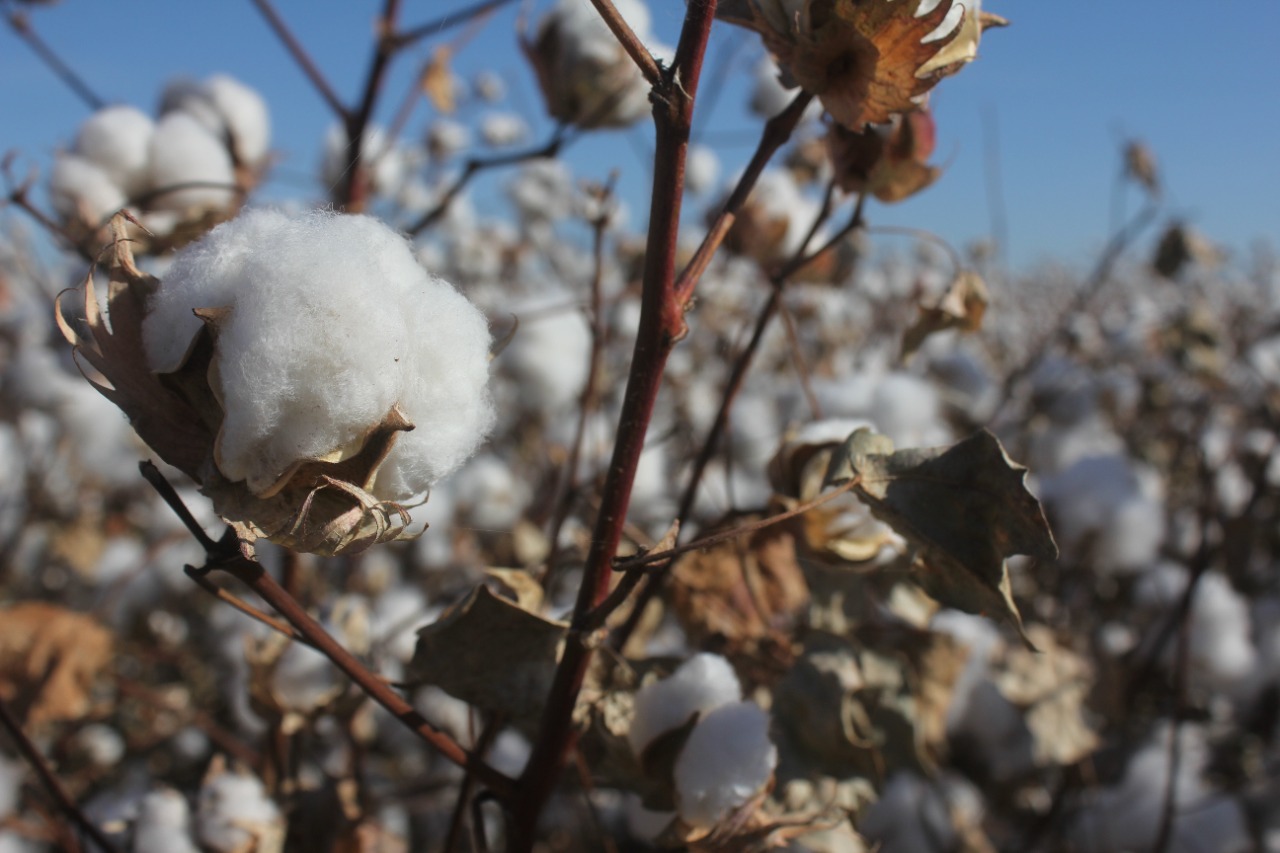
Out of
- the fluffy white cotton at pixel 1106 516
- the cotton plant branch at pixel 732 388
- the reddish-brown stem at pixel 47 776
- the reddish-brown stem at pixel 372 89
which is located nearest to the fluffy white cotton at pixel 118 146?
the reddish-brown stem at pixel 372 89

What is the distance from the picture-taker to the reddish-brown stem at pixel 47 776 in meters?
0.73

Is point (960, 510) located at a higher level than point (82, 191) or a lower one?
lower

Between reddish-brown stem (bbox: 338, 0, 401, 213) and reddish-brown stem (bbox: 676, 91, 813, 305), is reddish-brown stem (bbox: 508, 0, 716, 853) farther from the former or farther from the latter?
reddish-brown stem (bbox: 338, 0, 401, 213)

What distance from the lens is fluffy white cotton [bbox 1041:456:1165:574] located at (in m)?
1.82

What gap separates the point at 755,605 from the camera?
909 mm

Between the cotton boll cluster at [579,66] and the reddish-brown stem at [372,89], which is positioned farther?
the reddish-brown stem at [372,89]

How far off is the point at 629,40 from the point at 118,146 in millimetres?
→ 859

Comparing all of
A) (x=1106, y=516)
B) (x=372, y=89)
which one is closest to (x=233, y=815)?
(x=372, y=89)

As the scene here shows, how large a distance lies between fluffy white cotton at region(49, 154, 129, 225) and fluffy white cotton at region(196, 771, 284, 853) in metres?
0.62

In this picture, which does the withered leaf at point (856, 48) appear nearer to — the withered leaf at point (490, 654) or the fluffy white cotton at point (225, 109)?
the withered leaf at point (490, 654)

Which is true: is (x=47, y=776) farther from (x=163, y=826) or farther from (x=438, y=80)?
(x=438, y=80)

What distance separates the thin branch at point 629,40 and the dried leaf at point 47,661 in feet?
3.61

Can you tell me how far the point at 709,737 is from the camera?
2.13ft

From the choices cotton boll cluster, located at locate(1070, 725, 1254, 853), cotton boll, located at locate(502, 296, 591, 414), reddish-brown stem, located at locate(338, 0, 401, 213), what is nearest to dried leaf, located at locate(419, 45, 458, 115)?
reddish-brown stem, located at locate(338, 0, 401, 213)
